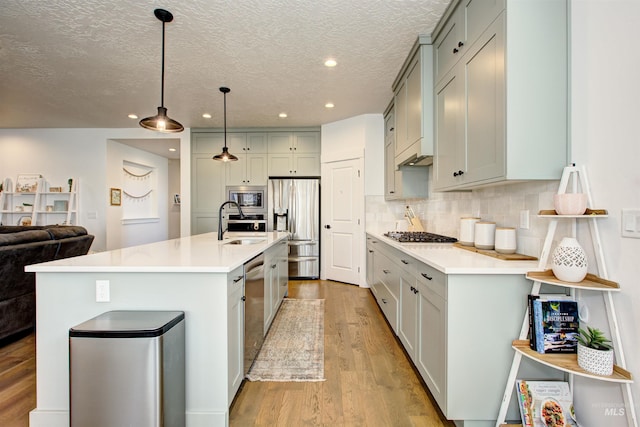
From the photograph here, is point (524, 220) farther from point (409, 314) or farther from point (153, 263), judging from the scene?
point (153, 263)

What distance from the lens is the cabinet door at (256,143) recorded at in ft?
18.0

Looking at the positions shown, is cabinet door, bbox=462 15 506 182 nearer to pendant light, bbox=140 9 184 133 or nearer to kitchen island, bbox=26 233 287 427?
kitchen island, bbox=26 233 287 427

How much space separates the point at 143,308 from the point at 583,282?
83.4 inches

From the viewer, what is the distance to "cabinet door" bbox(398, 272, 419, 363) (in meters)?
2.07

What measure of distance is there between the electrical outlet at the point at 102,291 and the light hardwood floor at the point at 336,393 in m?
0.83

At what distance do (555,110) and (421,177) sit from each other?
2.13 m

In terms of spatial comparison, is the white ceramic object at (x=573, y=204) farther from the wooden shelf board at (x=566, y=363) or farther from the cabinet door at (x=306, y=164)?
the cabinet door at (x=306, y=164)

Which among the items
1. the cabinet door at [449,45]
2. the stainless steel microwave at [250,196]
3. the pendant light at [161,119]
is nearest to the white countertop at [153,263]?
the pendant light at [161,119]

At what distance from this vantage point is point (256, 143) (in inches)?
217

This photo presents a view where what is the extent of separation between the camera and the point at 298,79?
11.5ft

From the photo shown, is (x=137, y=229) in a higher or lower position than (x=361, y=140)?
lower

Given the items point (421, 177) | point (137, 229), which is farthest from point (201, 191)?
point (421, 177)

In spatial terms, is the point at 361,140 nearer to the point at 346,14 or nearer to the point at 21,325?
the point at 346,14

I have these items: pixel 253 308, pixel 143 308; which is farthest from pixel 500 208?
pixel 143 308
